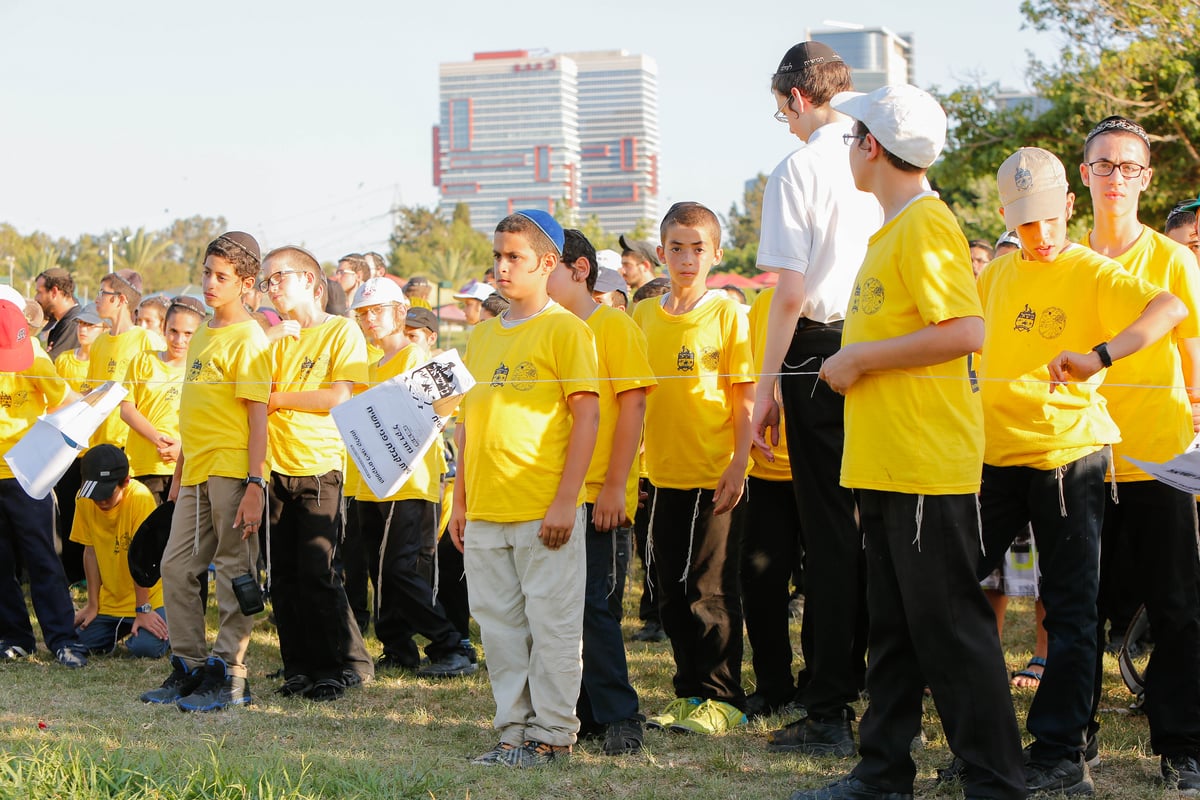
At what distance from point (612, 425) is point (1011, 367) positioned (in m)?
1.55

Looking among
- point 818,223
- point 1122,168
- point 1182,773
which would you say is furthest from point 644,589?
point 1122,168

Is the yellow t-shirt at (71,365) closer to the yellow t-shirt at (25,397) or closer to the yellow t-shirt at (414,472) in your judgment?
the yellow t-shirt at (25,397)

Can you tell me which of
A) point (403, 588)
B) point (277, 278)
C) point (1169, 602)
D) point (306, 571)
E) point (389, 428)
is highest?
point (277, 278)

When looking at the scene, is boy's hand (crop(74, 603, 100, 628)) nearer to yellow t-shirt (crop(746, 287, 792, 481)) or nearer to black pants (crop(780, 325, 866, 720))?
yellow t-shirt (crop(746, 287, 792, 481))

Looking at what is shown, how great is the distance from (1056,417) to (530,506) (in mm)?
1830

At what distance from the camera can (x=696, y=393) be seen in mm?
5250

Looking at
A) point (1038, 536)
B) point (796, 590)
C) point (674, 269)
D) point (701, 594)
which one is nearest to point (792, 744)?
point (701, 594)

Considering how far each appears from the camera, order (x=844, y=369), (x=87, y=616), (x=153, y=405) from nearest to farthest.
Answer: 1. (x=844, y=369)
2. (x=87, y=616)
3. (x=153, y=405)

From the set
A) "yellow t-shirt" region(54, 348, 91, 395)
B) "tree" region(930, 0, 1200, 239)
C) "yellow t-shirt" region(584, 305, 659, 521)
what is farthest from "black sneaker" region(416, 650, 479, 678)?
"tree" region(930, 0, 1200, 239)

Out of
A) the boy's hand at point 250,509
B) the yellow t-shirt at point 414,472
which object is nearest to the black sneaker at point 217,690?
the boy's hand at point 250,509

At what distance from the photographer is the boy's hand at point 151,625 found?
700 centimetres

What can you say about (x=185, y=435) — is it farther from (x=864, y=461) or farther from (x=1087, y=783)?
(x=1087, y=783)

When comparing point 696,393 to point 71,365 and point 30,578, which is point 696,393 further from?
point 71,365

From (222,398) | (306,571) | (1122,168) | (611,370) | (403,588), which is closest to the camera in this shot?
(1122,168)
